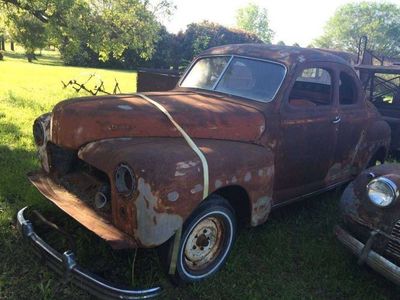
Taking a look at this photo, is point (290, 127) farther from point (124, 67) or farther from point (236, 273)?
point (124, 67)

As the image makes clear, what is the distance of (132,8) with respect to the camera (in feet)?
35.5

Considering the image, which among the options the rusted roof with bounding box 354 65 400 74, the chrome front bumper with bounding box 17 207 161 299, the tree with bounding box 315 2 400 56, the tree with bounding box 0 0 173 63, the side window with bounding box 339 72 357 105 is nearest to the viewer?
the chrome front bumper with bounding box 17 207 161 299

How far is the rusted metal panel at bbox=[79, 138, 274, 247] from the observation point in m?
2.85

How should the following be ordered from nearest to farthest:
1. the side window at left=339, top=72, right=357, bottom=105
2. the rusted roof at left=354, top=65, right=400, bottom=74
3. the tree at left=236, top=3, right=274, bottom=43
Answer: the side window at left=339, top=72, right=357, bottom=105, the rusted roof at left=354, top=65, right=400, bottom=74, the tree at left=236, top=3, right=274, bottom=43

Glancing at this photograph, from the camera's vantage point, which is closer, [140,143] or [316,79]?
[140,143]

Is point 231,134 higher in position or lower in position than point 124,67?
higher

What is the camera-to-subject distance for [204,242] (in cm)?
350

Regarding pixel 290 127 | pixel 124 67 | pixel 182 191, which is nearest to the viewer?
pixel 182 191

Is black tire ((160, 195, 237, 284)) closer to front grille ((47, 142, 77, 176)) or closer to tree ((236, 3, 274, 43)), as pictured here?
front grille ((47, 142, 77, 176))

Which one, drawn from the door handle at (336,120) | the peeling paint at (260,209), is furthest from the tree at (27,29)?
the peeling paint at (260,209)

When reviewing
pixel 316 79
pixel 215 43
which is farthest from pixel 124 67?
pixel 316 79

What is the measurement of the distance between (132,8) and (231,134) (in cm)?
812

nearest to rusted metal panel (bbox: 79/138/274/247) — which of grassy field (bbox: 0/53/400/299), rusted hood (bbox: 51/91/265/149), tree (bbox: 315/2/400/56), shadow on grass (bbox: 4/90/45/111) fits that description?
rusted hood (bbox: 51/91/265/149)

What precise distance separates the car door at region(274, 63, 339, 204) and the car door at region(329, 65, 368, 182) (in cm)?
16
